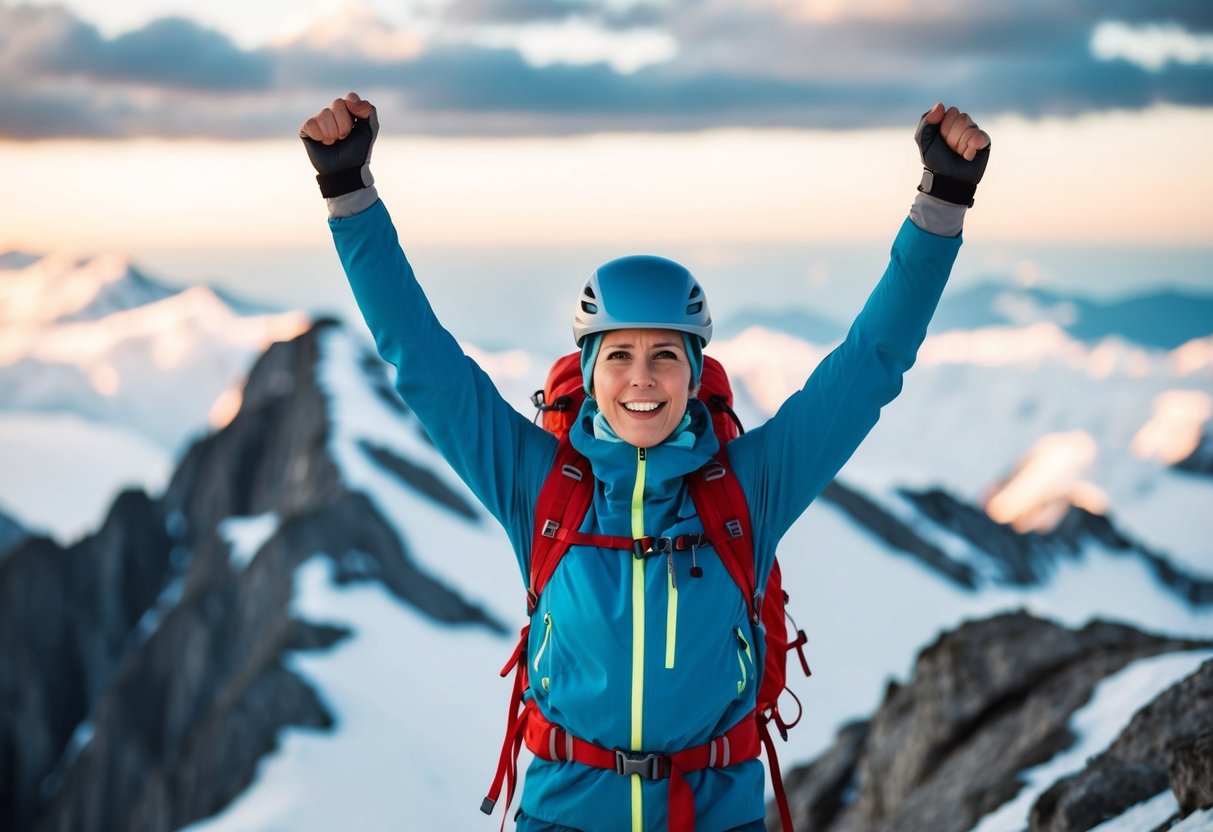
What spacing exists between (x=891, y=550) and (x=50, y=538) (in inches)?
1786

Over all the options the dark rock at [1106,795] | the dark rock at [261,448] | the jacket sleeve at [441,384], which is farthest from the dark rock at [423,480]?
the jacket sleeve at [441,384]

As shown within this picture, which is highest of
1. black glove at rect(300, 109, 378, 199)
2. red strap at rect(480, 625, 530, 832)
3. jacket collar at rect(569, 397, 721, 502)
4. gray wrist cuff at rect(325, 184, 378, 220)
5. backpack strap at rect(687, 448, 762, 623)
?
black glove at rect(300, 109, 378, 199)

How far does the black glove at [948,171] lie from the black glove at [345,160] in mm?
2380

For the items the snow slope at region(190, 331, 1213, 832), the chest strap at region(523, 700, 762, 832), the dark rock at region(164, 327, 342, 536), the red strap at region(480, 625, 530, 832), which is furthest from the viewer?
the dark rock at region(164, 327, 342, 536)

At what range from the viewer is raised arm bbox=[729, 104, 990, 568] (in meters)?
5.25

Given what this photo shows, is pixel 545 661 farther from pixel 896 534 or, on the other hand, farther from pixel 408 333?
pixel 896 534

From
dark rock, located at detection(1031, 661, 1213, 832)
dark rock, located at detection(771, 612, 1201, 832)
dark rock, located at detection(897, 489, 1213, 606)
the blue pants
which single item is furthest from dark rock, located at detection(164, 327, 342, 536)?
the blue pants

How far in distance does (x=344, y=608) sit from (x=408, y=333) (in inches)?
1314

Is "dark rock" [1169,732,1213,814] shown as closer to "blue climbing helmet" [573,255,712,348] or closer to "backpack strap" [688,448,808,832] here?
"backpack strap" [688,448,808,832]

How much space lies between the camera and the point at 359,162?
5355mm

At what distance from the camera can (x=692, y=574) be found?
17.2ft

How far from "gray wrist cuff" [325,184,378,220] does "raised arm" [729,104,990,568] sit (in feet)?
6.63

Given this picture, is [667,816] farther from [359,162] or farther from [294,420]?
[294,420]

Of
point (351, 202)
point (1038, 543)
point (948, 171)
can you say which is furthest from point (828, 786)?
point (1038, 543)
